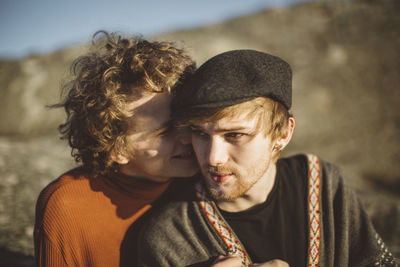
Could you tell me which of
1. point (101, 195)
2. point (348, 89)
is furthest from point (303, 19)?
point (101, 195)

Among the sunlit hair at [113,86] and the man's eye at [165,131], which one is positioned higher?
the sunlit hair at [113,86]

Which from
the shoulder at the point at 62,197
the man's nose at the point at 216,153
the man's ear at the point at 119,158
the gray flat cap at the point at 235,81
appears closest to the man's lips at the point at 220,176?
the man's nose at the point at 216,153

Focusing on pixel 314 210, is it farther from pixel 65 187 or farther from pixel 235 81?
pixel 65 187

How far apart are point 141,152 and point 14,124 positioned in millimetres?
8863

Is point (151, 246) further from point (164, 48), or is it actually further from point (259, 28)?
point (259, 28)

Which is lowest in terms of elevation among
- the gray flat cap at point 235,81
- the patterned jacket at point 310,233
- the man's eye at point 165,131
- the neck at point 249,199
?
the patterned jacket at point 310,233

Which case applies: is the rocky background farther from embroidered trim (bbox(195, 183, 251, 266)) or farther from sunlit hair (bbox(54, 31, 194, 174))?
embroidered trim (bbox(195, 183, 251, 266))

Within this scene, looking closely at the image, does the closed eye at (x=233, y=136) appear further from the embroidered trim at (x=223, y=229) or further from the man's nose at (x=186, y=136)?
the embroidered trim at (x=223, y=229)

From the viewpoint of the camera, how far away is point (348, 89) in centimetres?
950

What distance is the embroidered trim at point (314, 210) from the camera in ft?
6.27

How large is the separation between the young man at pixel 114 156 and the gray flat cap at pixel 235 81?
52 cm

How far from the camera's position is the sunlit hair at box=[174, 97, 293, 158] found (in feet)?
5.49

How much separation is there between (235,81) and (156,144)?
961 mm

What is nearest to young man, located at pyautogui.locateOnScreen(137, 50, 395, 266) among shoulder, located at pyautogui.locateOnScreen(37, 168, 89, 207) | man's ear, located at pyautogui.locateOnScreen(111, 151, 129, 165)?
man's ear, located at pyautogui.locateOnScreen(111, 151, 129, 165)
